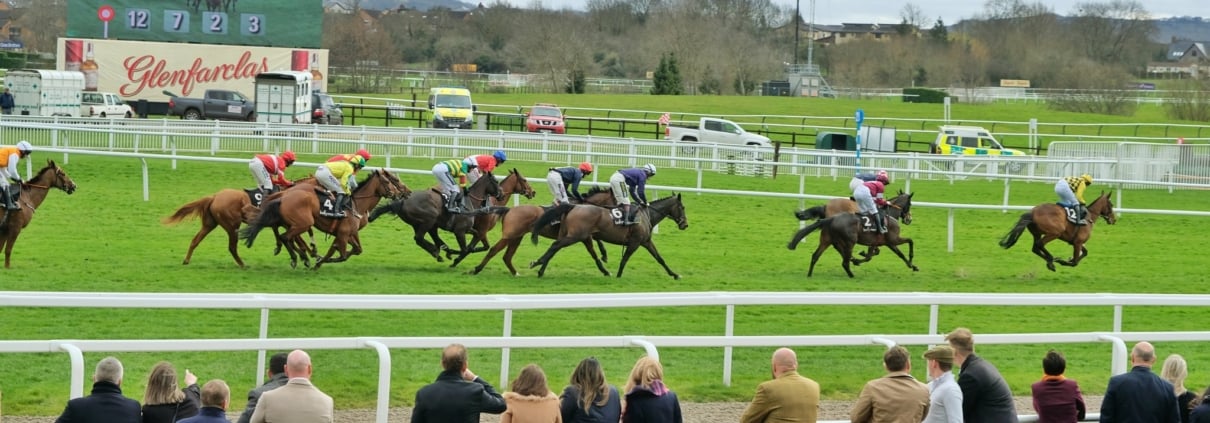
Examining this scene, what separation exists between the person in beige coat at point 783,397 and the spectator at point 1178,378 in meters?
1.70

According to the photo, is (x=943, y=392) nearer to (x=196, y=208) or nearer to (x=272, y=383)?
(x=272, y=383)

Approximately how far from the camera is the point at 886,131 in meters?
37.8

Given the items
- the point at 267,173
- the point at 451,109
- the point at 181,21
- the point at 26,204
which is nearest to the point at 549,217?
the point at 267,173

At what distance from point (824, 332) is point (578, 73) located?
2316 inches

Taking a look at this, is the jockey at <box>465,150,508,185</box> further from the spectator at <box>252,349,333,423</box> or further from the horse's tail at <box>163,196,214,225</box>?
the spectator at <box>252,349,333,423</box>

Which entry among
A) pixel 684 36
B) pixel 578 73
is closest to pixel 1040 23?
pixel 684 36

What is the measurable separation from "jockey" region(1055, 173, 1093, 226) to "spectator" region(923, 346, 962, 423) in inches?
450

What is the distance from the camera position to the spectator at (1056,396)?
6.77 metres

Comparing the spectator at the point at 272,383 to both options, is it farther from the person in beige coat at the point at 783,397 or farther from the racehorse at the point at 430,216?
the racehorse at the point at 430,216

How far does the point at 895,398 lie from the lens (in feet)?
20.6

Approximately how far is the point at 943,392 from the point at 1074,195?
38.6 ft

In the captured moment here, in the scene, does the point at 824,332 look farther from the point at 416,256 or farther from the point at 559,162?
the point at 559,162

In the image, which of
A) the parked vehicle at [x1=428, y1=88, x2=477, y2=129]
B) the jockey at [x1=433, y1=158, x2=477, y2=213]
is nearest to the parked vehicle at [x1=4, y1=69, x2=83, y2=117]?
the parked vehicle at [x1=428, y1=88, x2=477, y2=129]

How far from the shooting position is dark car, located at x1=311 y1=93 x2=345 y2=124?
134 ft
